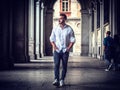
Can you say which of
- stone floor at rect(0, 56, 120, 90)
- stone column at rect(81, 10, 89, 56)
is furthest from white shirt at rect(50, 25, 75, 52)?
stone column at rect(81, 10, 89, 56)

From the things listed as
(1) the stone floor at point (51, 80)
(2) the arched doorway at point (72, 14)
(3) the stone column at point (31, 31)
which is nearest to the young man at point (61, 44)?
(1) the stone floor at point (51, 80)

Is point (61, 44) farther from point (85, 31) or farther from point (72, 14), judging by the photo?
point (72, 14)

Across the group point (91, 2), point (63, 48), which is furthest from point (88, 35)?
point (63, 48)

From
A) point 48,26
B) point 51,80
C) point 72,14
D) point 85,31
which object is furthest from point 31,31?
point 72,14

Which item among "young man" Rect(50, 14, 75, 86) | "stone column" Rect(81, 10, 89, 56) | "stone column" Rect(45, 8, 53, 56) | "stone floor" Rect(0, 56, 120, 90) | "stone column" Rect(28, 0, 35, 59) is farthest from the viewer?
"stone column" Rect(81, 10, 89, 56)

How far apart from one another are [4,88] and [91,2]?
32533 mm

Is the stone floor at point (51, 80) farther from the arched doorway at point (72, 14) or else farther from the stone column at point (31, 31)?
the arched doorway at point (72, 14)

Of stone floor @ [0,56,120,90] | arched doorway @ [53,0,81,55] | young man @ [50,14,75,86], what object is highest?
arched doorway @ [53,0,81,55]

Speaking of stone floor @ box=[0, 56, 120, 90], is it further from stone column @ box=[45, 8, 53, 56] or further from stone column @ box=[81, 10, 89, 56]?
stone column @ box=[81, 10, 89, 56]

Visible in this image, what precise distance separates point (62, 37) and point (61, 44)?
0.18 m

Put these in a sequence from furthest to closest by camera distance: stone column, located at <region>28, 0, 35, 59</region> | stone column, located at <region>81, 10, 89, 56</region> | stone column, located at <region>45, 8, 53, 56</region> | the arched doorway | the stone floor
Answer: the arched doorway
stone column, located at <region>81, 10, 89, 56</region>
stone column, located at <region>45, 8, 53, 56</region>
stone column, located at <region>28, 0, 35, 59</region>
the stone floor

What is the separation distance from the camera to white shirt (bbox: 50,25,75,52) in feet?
32.0

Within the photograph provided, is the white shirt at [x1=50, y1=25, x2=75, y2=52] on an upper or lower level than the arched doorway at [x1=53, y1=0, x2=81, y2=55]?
lower

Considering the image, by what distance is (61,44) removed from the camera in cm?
974
